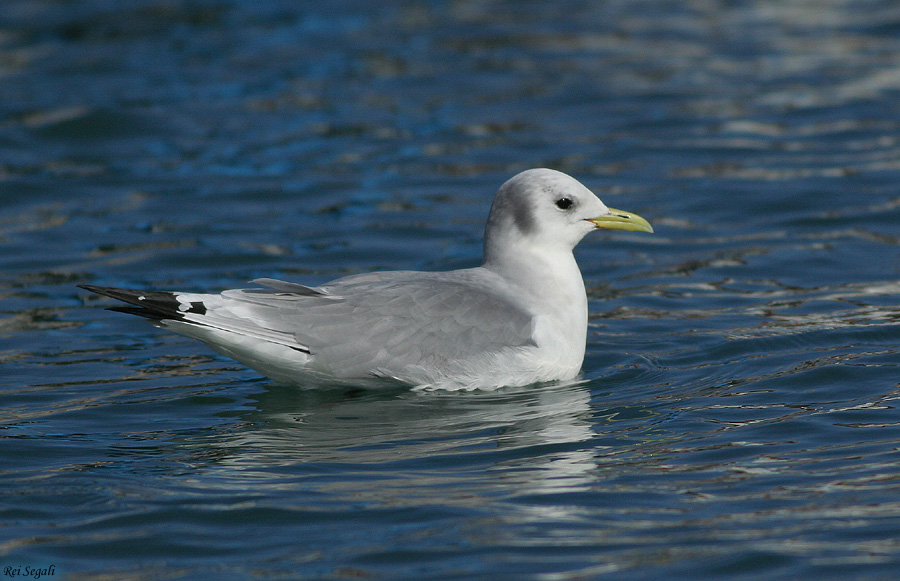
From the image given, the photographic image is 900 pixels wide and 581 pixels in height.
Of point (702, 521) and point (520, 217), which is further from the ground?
point (520, 217)

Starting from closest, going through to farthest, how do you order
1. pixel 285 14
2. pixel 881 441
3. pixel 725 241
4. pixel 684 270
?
pixel 881 441
pixel 684 270
pixel 725 241
pixel 285 14

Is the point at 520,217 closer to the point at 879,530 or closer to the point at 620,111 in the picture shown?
the point at 879,530

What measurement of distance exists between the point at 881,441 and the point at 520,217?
2.35m

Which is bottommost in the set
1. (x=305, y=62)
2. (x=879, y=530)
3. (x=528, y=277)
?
(x=879, y=530)

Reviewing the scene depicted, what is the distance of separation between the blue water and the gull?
0.20 metres

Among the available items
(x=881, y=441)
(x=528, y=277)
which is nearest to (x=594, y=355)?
(x=528, y=277)

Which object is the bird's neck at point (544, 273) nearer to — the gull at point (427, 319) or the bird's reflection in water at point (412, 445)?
the gull at point (427, 319)

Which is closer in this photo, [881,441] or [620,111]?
[881,441]

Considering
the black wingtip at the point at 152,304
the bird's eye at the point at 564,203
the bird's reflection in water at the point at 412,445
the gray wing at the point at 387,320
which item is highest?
the bird's eye at the point at 564,203

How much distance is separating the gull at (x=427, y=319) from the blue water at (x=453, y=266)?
0.20 m

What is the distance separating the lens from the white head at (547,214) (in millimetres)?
7121

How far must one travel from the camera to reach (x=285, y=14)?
17.8m

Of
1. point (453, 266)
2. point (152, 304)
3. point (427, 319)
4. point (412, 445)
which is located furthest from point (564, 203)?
point (453, 266)

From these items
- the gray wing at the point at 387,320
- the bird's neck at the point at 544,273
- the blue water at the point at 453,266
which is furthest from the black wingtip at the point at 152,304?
the bird's neck at the point at 544,273
